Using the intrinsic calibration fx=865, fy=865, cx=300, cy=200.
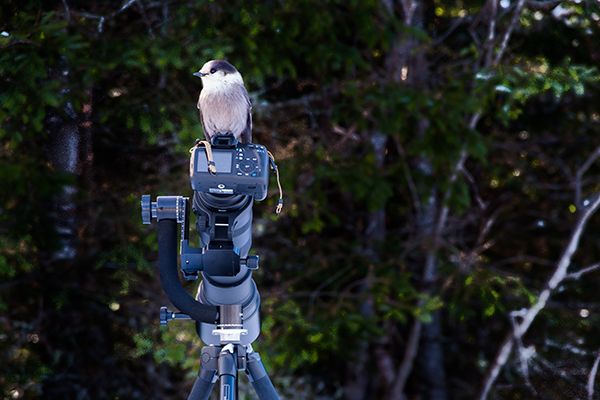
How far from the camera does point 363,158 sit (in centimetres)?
468

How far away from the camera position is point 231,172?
1.96 m

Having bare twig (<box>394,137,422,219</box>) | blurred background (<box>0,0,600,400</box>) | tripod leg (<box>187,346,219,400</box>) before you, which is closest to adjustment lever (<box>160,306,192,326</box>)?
tripod leg (<box>187,346,219,400</box>)

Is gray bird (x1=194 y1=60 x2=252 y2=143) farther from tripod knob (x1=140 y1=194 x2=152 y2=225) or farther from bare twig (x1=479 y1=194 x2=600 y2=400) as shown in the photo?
bare twig (x1=479 y1=194 x2=600 y2=400)

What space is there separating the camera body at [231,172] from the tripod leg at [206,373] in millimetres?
456

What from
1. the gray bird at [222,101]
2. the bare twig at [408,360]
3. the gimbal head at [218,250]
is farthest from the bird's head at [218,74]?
the bare twig at [408,360]

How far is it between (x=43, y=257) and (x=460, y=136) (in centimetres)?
230

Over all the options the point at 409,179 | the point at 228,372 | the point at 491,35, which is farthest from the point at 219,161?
the point at 491,35

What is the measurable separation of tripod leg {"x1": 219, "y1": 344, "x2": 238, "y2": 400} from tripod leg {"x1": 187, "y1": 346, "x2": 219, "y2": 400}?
0.04m

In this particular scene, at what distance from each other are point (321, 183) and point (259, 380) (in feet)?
8.56

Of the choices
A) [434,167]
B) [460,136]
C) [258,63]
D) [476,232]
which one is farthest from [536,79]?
[476,232]

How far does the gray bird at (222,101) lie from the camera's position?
2371 millimetres

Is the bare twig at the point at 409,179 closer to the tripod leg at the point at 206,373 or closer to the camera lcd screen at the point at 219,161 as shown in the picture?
the tripod leg at the point at 206,373

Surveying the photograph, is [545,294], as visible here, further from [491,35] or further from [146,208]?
[146,208]

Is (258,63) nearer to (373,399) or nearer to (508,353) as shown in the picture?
(508,353)
